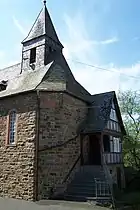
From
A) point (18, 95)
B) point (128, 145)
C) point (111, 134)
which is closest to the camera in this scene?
point (18, 95)

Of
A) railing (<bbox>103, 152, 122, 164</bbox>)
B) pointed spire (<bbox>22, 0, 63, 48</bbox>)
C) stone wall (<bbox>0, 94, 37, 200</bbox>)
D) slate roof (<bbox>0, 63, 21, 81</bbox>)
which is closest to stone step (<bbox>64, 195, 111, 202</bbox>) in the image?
stone wall (<bbox>0, 94, 37, 200</bbox>)

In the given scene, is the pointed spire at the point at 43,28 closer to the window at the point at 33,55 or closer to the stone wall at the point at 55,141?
the window at the point at 33,55

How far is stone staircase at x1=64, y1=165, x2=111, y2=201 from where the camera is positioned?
454 inches

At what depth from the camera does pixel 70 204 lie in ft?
35.4

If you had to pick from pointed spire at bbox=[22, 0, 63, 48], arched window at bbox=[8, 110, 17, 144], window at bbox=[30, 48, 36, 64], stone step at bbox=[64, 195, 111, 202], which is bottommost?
stone step at bbox=[64, 195, 111, 202]

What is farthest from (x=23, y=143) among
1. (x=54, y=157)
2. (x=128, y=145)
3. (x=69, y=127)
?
(x=128, y=145)

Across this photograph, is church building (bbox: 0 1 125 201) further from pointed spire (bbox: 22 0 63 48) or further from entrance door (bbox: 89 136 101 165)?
pointed spire (bbox: 22 0 63 48)

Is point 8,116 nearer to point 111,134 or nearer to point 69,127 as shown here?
point 69,127

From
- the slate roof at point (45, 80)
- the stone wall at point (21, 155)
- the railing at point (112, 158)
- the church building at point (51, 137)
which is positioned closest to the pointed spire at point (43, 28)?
the church building at point (51, 137)

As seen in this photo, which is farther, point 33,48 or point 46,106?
point 33,48

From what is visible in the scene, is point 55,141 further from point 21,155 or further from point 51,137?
point 21,155

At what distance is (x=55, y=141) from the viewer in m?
13.2

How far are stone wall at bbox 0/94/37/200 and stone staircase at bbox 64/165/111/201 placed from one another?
2.26 meters

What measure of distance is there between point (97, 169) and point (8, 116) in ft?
21.2
